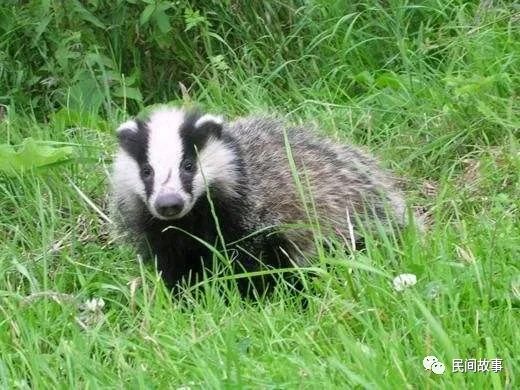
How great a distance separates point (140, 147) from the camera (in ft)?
13.0

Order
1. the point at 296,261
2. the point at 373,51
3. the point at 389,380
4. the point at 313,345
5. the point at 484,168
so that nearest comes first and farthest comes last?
the point at 389,380 < the point at 313,345 < the point at 296,261 < the point at 484,168 < the point at 373,51

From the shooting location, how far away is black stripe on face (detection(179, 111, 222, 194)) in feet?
12.7

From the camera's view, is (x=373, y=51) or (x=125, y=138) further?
(x=373, y=51)

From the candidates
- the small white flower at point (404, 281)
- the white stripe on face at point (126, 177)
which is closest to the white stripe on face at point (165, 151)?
the white stripe on face at point (126, 177)

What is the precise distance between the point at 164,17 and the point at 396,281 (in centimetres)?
248

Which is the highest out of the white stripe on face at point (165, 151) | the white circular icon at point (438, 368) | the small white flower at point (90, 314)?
the white stripe on face at point (165, 151)

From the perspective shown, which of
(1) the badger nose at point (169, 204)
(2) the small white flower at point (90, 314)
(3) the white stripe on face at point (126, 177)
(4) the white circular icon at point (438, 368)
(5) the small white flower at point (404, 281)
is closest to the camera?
(4) the white circular icon at point (438, 368)

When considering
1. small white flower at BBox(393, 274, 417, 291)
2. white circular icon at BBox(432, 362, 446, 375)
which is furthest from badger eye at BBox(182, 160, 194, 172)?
white circular icon at BBox(432, 362, 446, 375)

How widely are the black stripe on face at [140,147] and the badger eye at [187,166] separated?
107mm

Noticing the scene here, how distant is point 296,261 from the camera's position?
392 cm

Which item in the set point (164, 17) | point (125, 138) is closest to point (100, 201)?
point (125, 138)

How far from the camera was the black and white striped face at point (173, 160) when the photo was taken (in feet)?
12.4

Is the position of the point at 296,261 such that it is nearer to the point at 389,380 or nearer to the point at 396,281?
the point at 396,281

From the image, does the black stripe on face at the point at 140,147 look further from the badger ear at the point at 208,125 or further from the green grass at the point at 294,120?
the green grass at the point at 294,120
